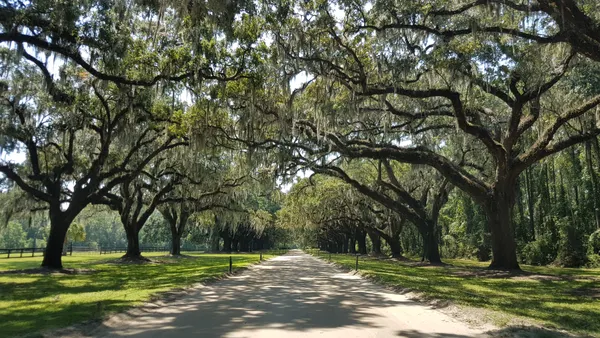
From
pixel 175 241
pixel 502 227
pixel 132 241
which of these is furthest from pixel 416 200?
pixel 175 241

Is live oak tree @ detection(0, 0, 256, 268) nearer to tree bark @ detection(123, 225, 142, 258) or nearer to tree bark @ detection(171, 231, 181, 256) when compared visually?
tree bark @ detection(123, 225, 142, 258)

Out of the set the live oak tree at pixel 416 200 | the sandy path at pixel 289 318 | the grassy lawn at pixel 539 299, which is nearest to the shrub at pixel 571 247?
the live oak tree at pixel 416 200

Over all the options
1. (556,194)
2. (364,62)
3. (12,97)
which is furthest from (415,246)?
(12,97)

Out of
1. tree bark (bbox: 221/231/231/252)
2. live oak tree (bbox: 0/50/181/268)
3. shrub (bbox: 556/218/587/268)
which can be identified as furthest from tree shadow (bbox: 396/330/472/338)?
tree bark (bbox: 221/231/231/252)

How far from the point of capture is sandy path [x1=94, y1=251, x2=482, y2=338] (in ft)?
20.6

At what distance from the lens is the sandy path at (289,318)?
20.6 ft

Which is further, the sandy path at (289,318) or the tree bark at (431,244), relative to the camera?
the tree bark at (431,244)

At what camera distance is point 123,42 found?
12609 mm

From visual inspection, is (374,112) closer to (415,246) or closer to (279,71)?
(279,71)

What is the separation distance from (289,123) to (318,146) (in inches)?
90.4

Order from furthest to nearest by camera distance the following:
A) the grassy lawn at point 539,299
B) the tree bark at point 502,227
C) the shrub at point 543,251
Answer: the shrub at point 543,251 < the tree bark at point 502,227 < the grassy lawn at point 539,299

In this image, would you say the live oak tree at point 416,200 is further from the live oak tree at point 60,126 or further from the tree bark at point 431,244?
the live oak tree at point 60,126

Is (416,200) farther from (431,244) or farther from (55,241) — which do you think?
(55,241)

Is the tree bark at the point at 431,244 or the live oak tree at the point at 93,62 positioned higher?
the live oak tree at the point at 93,62
